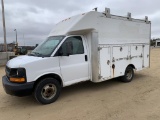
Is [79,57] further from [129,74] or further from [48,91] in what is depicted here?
[129,74]

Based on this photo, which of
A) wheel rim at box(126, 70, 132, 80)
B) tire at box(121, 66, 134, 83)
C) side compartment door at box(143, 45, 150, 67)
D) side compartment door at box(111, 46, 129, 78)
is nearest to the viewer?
side compartment door at box(111, 46, 129, 78)

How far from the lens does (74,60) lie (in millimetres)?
5793

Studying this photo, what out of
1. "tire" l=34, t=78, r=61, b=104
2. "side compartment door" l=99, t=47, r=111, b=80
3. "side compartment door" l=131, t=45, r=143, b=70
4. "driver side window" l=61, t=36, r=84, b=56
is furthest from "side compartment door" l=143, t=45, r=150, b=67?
"tire" l=34, t=78, r=61, b=104

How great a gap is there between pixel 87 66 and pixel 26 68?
2.25 meters

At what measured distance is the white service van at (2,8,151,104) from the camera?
4.96 meters

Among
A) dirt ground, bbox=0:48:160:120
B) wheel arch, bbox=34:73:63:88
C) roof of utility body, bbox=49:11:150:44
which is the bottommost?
dirt ground, bbox=0:48:160:120

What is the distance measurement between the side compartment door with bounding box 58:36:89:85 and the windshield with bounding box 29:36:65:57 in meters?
0.24

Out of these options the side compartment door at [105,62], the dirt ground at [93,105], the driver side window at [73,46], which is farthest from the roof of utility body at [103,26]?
the dirt ground at [93,105]

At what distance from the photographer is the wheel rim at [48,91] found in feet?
17.1

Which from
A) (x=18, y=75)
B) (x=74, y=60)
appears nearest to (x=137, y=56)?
(x=74, y=60)

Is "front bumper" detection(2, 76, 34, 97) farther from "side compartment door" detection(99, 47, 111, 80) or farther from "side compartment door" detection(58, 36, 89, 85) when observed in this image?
"side compartment door" detection(99, 47, 111, 80)

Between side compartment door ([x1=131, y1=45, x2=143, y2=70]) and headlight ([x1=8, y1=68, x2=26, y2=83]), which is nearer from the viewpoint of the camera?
headlight ([x1=8, y1=68, x2=26, y2=83])

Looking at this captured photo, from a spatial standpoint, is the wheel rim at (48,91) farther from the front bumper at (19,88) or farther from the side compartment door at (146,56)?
the side compartment door at (146,56)

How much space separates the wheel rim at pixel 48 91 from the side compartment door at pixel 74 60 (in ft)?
1.59
